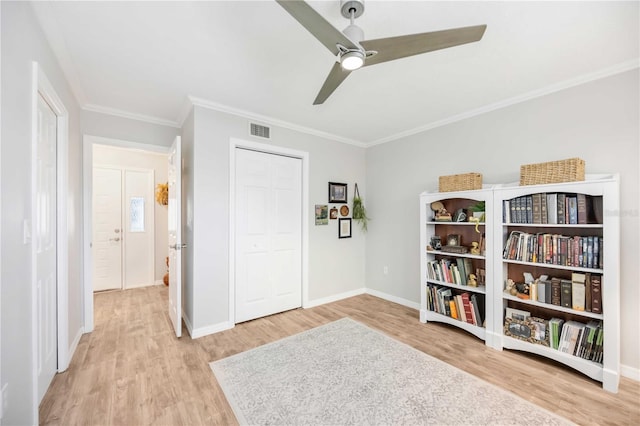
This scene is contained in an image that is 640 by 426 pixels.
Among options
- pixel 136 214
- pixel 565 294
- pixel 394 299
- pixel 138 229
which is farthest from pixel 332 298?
pixel 136 214

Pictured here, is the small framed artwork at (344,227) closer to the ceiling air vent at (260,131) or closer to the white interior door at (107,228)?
the ceiling air vent at (260,131)

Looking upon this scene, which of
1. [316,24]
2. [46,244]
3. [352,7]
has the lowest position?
[46,244]

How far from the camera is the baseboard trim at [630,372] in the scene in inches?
83.8

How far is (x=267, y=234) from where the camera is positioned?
3.49 metres

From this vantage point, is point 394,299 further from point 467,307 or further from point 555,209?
point 555,209

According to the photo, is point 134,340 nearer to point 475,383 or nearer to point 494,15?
point 475,383

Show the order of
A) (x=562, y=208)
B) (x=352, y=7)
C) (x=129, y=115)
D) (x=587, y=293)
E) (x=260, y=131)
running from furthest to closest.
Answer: (x=260, y=131) → (x=129, y=115) → (x=562, y=208) → (x=587, y=293) → (x=352, y=7)

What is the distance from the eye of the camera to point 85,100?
2.87m

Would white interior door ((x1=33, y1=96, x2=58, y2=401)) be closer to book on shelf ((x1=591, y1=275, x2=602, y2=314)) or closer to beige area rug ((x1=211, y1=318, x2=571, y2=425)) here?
beige area rug ((x1=211, y1=318, x2=571, y2=425))

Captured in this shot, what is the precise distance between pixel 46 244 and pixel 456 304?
3770mm

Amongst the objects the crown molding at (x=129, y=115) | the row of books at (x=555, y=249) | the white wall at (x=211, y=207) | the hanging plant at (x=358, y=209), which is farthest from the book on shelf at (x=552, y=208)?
the crown molding at (x=129, y=115)

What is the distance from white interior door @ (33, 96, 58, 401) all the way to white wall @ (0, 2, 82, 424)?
0.80 feet

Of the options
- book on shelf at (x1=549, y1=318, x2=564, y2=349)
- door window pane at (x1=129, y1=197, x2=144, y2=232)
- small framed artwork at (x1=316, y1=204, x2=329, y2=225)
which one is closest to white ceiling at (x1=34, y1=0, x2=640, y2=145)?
small framed artwork at (x1=316, y1=204, x2=329, y2=225)

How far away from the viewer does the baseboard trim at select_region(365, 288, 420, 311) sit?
3.75m
